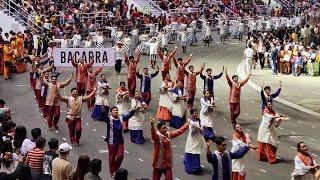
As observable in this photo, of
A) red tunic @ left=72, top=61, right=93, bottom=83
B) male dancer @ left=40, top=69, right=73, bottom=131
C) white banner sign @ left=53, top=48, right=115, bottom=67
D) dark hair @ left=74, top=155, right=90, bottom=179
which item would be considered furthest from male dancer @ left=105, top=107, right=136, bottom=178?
white banner sign @ left=53, top=48, right=115, bottom=67

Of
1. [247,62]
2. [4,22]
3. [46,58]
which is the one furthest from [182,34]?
[46,58]

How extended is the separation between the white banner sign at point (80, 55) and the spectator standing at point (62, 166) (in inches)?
606

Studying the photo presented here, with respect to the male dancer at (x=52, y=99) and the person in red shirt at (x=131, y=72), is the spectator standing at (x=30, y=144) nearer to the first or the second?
the male dancer at (x=52, y=99)

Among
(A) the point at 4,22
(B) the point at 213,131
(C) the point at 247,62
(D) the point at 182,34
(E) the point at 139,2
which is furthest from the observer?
(E) the point at 139,2

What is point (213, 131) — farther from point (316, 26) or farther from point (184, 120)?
A: point (316, 26)

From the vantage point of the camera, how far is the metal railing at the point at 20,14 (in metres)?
35.5

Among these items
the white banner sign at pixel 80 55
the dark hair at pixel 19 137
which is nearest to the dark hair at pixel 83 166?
the dark hair at pixel 19 137

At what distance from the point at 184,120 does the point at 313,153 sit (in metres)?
4.33

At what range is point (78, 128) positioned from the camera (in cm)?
1730

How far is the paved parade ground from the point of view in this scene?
16281 mm

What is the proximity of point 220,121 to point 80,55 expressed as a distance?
23.4 ft

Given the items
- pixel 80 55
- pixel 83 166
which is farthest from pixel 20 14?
pixel 83 166

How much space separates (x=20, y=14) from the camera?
118 feet

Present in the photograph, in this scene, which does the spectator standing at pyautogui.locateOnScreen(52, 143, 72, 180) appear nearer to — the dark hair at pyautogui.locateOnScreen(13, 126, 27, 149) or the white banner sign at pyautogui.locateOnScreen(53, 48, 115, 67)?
the dark hair at pyautogui.locateOnScreen(13, 126, 27, 149)
